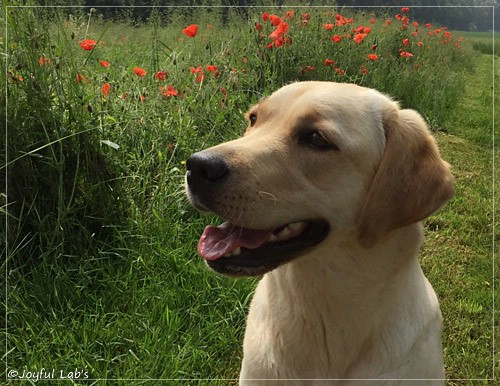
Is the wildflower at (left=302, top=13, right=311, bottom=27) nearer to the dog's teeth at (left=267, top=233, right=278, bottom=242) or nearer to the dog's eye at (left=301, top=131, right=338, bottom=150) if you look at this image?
the dog's eye at (left=301, top=131, right=338, bottom=150)

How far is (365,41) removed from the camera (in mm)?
6406

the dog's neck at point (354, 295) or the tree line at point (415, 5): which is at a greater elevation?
A: the tree line at point (415, 5)

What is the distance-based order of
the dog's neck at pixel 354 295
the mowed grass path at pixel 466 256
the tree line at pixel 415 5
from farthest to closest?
the tree line at pixel 415 5
the mowed grass path at pixel 466 256
the dog's neck at pixel 354 295

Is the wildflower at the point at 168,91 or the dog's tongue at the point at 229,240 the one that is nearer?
the dog's tongue at the point at 229,240

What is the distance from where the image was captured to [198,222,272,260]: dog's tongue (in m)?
1.93

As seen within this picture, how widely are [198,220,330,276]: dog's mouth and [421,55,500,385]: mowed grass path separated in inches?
67.7

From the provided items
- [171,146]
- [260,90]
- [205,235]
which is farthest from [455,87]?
[205,235]

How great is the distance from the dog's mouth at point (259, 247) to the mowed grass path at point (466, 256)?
5.65ft

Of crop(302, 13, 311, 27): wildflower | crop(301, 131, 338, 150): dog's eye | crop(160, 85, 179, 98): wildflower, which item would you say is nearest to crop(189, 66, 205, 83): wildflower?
crop(160, 85, 179, 98): wildflower

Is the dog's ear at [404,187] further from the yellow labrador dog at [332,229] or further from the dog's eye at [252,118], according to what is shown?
the dog's eye at [252,118]

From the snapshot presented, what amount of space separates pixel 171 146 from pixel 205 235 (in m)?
1.63

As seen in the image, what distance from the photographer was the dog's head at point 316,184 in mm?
1839

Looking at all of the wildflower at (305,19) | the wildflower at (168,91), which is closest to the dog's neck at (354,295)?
the wildflower at (168,91)

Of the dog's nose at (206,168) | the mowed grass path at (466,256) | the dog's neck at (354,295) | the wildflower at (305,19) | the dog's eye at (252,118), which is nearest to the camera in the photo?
the dog's nose at (206,168)
